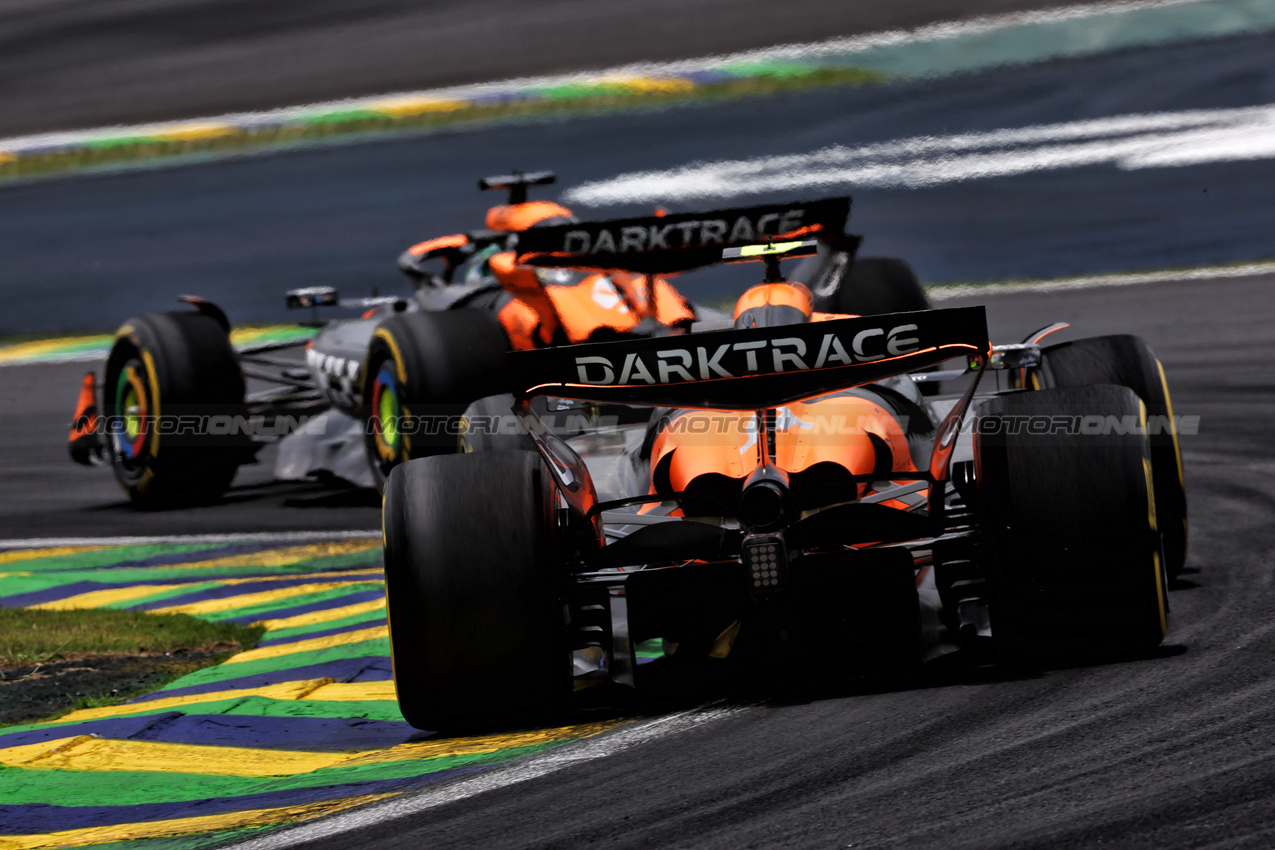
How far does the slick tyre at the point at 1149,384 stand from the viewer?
5332 millimetres

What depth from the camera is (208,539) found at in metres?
8.73

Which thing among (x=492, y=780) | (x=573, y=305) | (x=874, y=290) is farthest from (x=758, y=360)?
(x=573, y=305)

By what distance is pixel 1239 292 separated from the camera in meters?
14.9

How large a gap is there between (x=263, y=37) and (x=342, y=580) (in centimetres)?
1551

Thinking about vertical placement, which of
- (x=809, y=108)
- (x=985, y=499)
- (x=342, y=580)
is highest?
(x=809, y=108)

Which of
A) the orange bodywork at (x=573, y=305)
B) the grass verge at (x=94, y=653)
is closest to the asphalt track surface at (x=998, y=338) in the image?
the orange bodywork at (x=573, y=305)

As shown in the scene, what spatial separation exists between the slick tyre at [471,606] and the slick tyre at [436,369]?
369 cm

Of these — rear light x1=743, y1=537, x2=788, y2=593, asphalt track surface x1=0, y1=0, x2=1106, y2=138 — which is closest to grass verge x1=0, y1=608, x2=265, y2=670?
rear light x1=743, y1=537, x2=788, y2=593

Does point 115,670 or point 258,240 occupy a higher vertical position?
point 258,240

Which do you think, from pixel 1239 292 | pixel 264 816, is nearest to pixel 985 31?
pixel 1239 292

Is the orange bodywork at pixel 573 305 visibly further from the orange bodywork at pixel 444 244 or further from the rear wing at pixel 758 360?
the rear wing at pixel 758 360

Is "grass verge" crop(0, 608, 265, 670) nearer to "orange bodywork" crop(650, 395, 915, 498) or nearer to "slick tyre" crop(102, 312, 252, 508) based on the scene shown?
"orange bodywork" crop(650, 395, 915, 498)

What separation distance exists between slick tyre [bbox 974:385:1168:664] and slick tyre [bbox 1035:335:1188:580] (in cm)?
115

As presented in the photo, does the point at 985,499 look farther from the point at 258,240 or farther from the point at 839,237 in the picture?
the point at 258,240
